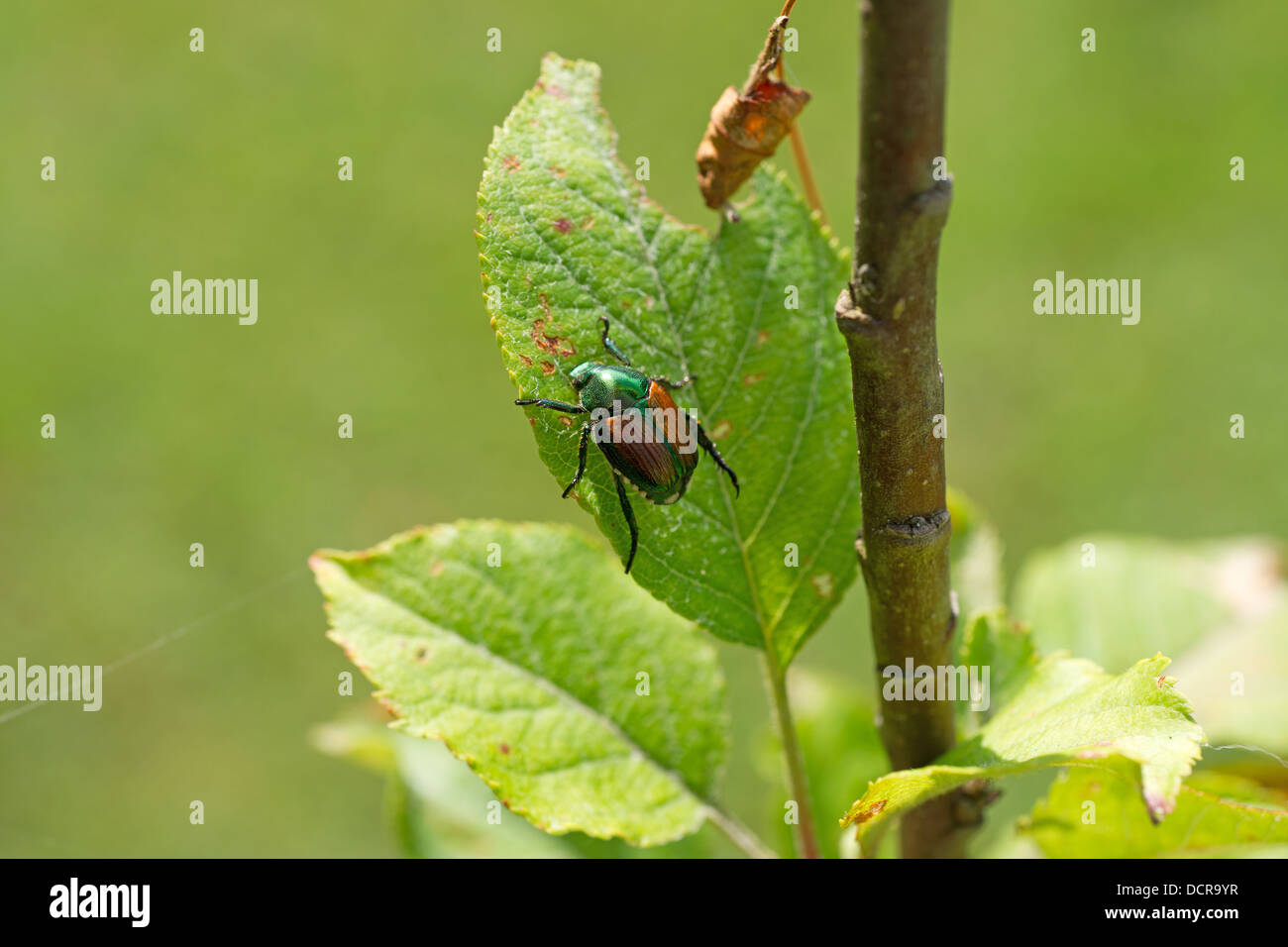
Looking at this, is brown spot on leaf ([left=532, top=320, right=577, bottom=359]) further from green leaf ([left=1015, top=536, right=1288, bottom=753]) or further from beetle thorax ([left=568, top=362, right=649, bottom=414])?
green leaf ([left=1015, top=536, right=1288, bottom=753])

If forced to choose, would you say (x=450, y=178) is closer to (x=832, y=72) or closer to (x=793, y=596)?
(x=832, y=72)

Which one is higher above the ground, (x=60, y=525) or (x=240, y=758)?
(x=60, y=525)

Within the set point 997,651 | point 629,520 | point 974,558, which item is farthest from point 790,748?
point 974,558

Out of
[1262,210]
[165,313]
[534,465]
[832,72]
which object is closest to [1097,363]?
[1262,210]

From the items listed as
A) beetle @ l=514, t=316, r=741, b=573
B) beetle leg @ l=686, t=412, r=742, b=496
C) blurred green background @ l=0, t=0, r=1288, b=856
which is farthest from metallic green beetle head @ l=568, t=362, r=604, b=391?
blurred green background @ l=0, t=0, r=1288, b=856

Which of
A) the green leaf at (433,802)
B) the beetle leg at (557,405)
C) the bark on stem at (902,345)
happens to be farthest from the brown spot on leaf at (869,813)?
the green leaf at (433,802)

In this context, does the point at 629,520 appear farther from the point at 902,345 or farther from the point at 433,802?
the point at 433,802
